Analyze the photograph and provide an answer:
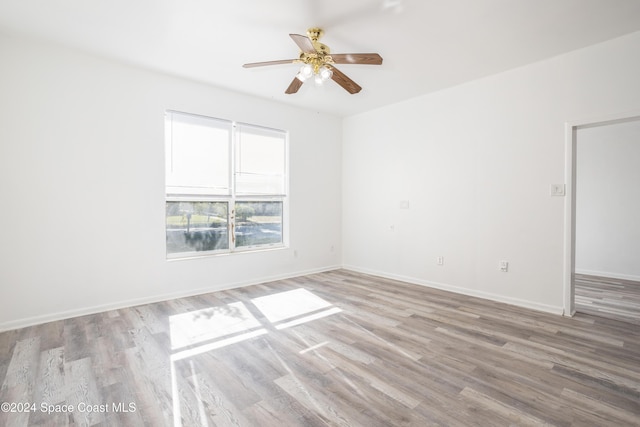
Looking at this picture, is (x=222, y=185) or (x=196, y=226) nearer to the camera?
(x=196, y=226)

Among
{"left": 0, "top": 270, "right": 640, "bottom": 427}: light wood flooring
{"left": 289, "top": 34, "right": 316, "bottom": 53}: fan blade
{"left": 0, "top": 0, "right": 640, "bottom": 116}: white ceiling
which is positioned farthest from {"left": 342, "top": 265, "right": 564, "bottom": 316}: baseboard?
{"left": 289, "top": 34, "right": 316, "bottom": 53}: fan blade

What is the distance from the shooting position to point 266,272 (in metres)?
4.85

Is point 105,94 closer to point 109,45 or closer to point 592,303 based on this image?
point 109,45

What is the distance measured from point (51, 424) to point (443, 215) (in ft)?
14.5

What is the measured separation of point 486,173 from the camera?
13.0 feet

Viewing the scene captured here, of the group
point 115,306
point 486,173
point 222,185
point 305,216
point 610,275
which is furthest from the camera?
point 305,216

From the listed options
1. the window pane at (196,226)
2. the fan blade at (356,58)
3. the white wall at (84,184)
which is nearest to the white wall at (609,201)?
the fan blade at (356,58)

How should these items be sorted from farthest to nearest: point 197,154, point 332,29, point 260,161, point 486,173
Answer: point 260,161 < point 197,154 < point 486,173 < point 332,29

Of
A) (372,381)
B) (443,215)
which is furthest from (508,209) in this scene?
(372,381)

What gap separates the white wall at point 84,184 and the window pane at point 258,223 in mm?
509

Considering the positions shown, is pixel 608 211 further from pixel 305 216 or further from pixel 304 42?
pixel 304 42

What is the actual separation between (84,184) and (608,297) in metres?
6.58

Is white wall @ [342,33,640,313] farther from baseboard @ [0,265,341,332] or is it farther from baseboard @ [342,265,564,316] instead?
baseboard @ [0,265,341,332]

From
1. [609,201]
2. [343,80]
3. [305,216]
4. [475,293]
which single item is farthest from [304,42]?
[609,201]
